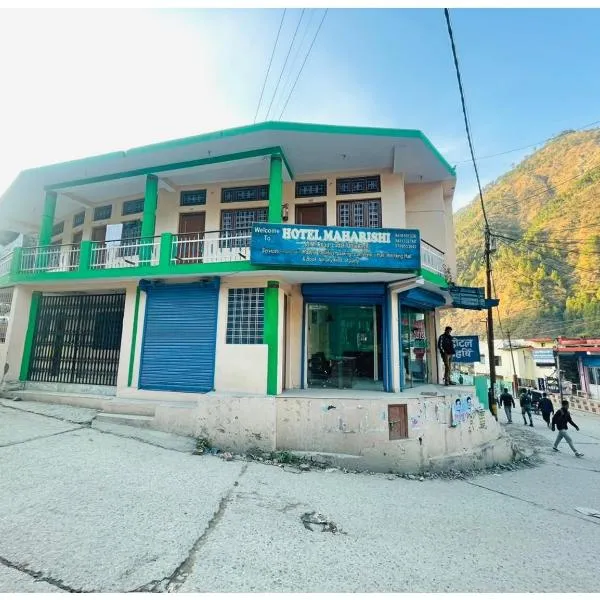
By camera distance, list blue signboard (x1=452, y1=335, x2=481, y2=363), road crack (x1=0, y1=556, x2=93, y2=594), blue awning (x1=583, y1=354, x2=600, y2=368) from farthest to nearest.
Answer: blue awning (x1=583, y1=354, x2=600, y2=368)
blue signboard (x1=452, y1=335, x2=481, y2=363)
road crack (x1=0, y1=556, x2=93, y2=594)

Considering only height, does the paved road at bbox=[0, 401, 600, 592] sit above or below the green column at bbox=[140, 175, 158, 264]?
below

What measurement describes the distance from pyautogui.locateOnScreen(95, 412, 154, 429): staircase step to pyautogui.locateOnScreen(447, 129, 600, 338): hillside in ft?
181

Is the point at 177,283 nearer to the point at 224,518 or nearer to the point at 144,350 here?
the point at 144,350

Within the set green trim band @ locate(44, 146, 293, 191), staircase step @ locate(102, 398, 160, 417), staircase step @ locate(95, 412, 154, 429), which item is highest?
green trim band @ locate(44, 146, 293, 191)

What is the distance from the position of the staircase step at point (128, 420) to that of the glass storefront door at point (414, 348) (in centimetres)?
719

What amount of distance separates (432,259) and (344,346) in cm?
384

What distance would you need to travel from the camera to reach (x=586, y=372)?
2922 cm

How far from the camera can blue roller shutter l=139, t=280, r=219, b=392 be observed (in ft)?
30.1

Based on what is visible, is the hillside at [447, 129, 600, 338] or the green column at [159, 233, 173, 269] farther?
the hillside at [447, 129, 600, 338]

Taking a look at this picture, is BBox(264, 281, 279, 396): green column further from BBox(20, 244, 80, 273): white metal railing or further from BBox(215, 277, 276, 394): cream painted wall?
BBox(20, 244, 80, 273): white metal railing

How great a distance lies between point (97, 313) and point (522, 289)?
75539 millimetres

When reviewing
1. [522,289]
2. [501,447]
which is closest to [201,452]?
[501,447]

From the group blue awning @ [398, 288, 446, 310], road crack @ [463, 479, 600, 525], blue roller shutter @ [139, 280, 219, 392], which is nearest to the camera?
road crack @ [463, 479, 600, 525]

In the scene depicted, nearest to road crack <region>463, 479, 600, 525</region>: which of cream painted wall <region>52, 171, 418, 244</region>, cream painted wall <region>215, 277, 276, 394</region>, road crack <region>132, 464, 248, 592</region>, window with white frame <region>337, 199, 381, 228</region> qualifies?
cream painted wall <region>215, 277, 276, 394</region>
